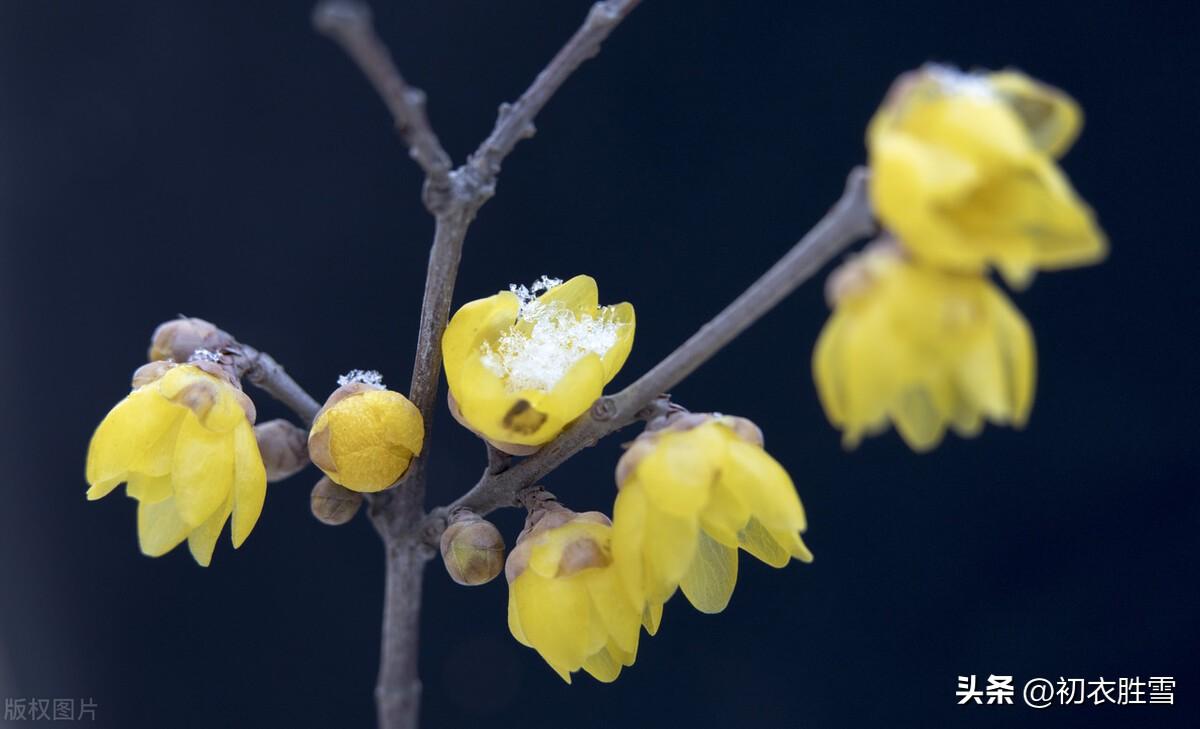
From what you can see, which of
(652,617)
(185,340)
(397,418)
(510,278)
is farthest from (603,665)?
(510,278)

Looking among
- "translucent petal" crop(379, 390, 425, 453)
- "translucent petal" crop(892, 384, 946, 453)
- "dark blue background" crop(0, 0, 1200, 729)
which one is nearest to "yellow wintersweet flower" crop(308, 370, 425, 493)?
"translucent petal" crop(379, 390, 425, 453)

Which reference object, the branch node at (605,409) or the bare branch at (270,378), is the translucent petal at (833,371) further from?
the bare branch at (270,378)

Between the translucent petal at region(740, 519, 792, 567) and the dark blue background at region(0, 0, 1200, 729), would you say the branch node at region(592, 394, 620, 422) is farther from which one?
the dark blue background at region(0, 0, 1200, 729)

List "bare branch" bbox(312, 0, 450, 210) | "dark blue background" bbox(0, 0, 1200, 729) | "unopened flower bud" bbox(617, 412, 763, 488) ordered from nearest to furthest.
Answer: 1. "bare branch" bbox(312, 0, 450, 210)
2. "unopened flower bud" bbox(617, 412, 763, 488)
3. "dark blue background" bbox(0, 0, 1200, 729)

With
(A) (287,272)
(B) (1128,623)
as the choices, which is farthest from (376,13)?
(B) (1128,623)

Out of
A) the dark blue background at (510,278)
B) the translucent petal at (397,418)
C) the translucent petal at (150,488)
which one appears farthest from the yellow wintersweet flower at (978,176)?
the dark blue background at (510,278)

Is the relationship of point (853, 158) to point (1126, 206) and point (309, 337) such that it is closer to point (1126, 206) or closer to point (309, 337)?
point (1126, 206)

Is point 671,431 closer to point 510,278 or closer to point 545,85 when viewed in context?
point 545,85
